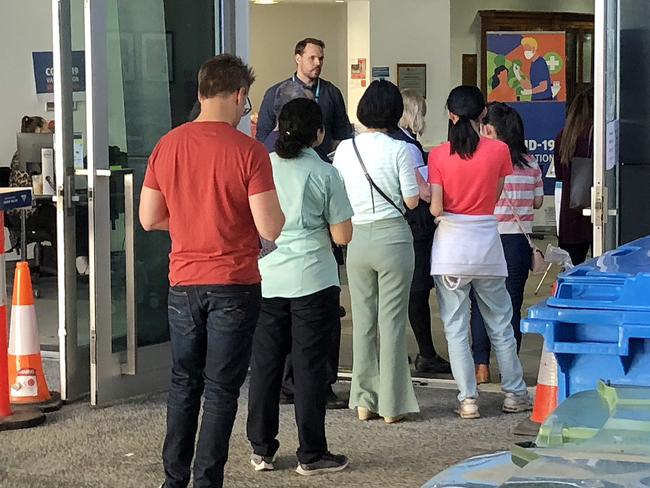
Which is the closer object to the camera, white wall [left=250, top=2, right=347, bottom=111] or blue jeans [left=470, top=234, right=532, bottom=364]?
blue jeans [left=470, top=234, right=532, bottom=364]

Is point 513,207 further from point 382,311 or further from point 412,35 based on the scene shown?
point 412,35

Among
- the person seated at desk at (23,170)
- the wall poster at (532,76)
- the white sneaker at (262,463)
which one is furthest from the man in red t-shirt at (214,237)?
the wall poster at (532,76)

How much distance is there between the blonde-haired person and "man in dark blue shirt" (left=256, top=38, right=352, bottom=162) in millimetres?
440

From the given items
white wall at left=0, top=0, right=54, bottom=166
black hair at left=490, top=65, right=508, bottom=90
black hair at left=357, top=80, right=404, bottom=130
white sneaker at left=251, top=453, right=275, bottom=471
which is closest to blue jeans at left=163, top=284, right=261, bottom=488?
white sneaker at left=251, top=453, right=275, bottom=471

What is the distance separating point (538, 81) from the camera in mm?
13219

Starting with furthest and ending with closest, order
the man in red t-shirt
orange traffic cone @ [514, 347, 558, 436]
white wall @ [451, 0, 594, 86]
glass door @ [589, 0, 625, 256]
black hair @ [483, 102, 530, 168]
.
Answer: white wall @ [451, 0, 594, 86]
black hair @ [483, 102, 530, 168]
glass door @ [589, 0, 625, 256]
orange traffic cone @ [514, 347, 558, 436]
the man in red t-shirt

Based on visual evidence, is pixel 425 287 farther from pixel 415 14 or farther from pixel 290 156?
pixel 415 14

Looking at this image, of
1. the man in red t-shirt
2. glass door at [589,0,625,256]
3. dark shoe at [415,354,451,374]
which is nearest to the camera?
the man in red t-shirt

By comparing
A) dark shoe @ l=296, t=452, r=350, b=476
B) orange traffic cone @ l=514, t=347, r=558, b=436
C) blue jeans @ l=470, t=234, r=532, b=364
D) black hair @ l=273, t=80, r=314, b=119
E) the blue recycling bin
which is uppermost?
black hair @ l=273, t=80, r=314, b=119

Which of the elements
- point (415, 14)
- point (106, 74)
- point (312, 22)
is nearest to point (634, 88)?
point (106, 74)

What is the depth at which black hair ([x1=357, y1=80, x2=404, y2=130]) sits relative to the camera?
5164 millimetres

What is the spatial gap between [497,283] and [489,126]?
3.33ft

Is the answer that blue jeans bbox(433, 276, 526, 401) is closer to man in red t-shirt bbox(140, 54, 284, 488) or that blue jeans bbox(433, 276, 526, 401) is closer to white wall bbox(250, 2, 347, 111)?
man in red t-shirt bbox(140, 54, 284, 488)

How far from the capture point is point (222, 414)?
3936 millimetres
